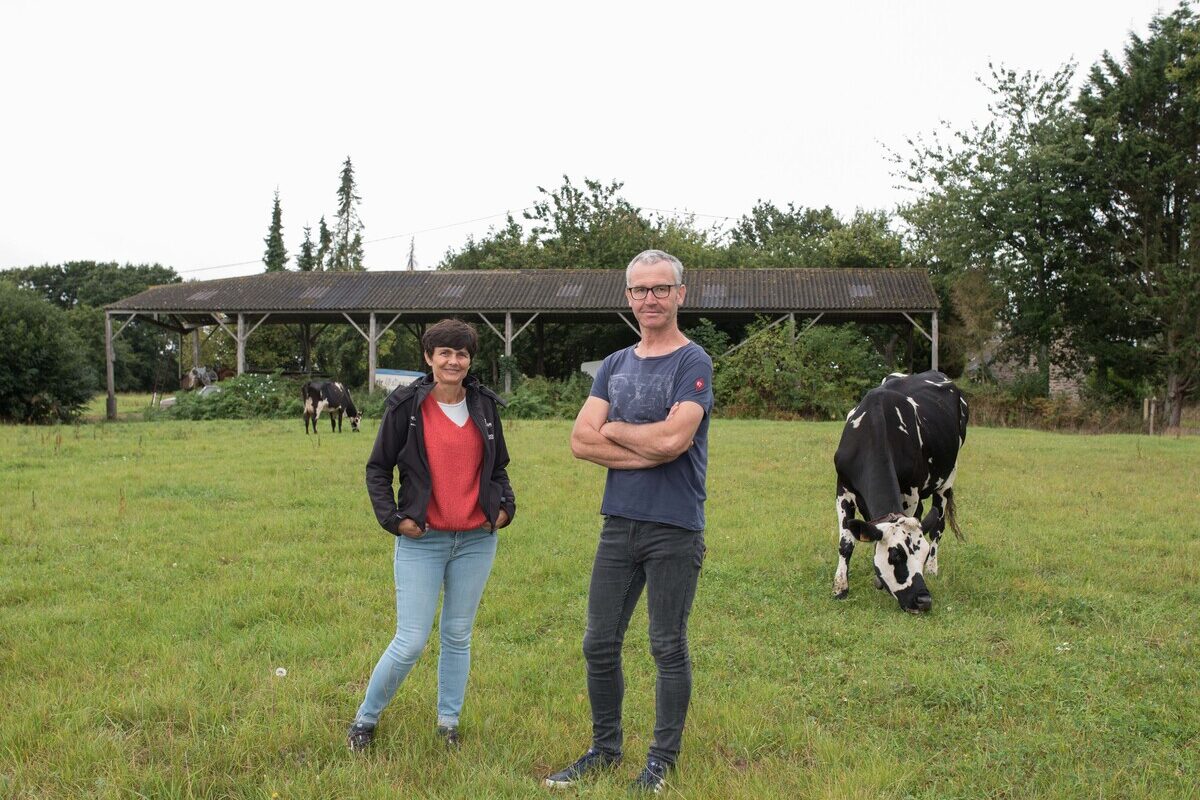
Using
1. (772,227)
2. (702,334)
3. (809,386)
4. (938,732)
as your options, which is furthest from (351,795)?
(772,227)

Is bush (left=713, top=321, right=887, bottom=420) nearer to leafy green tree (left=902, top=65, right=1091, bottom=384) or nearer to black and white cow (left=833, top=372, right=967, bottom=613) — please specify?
leafy green tree (left=902, top=65, right=1091, bottom=384)

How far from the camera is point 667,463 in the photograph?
3.37 meters

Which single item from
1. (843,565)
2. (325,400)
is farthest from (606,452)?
(325,400)

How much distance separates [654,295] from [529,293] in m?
27.0

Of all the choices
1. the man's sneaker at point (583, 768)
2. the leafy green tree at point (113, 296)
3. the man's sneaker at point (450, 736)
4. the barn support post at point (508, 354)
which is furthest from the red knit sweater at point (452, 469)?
the leafy green tree at point (113, 296)

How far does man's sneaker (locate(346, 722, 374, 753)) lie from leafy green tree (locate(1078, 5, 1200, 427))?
2737cm

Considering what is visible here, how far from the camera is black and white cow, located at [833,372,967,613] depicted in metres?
6.09

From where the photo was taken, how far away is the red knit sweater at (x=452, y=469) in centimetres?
364

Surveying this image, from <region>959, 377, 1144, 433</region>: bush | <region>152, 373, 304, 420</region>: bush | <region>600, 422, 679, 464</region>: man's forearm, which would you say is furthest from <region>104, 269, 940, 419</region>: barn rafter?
<region>600, 422, 679, 464</region>: man's forearm

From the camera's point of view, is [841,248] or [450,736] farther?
[841,248]

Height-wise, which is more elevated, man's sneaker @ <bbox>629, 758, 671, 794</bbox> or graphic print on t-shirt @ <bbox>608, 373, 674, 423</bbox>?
graphic print on t-shirt @ <bbox>608, 373, 674, 423</bbox>

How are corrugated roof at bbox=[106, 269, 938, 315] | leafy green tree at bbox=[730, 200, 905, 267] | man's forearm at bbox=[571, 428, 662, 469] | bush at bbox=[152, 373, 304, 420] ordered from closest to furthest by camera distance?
man's forearm at bbox=[571, 428, 662, 469]
bush at bbox=[152, 373, 304, 420]
corrugated roof at bbox=[106, 269, 938, 315]
leafy green tree at bbox=[730, 200, 905, 267]

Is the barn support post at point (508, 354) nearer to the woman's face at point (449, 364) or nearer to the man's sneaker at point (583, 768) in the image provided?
the woman's face at point (449, 364)

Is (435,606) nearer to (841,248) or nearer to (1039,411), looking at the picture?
(1039,411)
